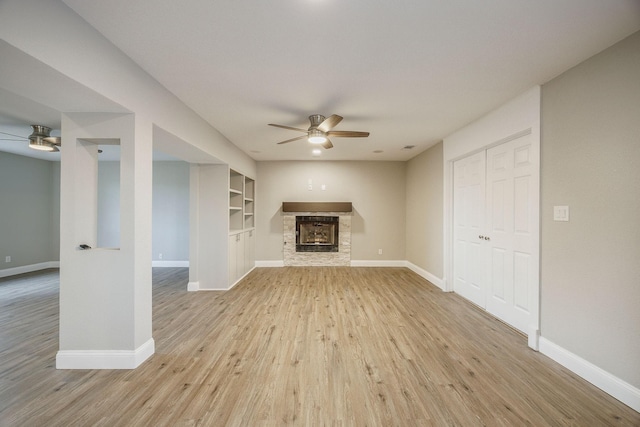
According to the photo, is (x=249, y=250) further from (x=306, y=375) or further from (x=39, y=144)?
(x=306, y=375)

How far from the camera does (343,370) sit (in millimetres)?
2053

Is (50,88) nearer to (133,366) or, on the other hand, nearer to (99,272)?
(99,272)

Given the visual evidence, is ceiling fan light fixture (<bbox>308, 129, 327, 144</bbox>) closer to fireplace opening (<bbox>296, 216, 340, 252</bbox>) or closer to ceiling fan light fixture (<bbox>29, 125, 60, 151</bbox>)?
fireplace opening (<bbox>296, 216, 340, 252</bbox>)

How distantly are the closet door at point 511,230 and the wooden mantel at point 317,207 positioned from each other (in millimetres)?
3106

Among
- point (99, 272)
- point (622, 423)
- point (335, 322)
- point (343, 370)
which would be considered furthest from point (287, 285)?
point (622, 423)

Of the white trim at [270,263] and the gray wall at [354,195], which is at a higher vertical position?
the gray wall at [354,195]

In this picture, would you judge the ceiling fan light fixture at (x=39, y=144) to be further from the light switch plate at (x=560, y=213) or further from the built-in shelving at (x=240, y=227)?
the light switch plate at (x=560, y=213)

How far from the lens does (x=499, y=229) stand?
3105 mm

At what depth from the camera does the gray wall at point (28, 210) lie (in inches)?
201

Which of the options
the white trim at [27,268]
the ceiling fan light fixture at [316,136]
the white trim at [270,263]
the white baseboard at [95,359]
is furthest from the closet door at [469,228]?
the white trim at [27,268]

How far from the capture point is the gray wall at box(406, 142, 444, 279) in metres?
4.47

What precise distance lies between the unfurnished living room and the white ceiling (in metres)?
0.02

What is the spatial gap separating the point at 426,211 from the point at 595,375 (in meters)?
3.35

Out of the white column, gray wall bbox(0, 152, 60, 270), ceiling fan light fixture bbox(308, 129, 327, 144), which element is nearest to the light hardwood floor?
the white column
